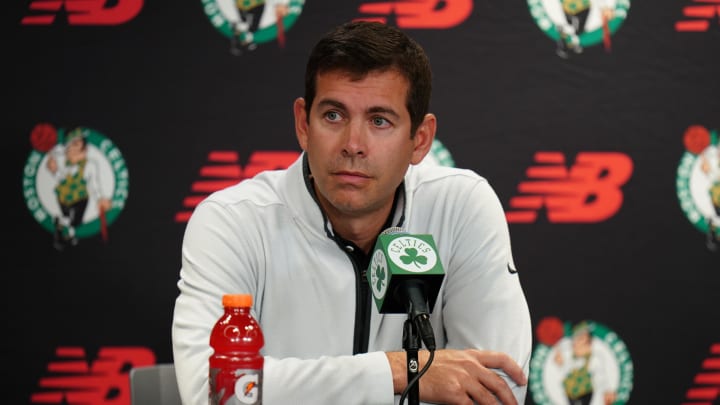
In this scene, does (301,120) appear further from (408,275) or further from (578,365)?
(578,365)

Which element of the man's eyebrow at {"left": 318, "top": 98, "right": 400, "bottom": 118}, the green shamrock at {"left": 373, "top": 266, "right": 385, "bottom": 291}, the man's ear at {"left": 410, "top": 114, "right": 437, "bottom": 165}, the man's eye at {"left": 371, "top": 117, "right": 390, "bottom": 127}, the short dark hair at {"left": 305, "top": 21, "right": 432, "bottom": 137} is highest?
the short dark hair at {"left": 305, "top": 21, "right": 432, "bottom": 137}

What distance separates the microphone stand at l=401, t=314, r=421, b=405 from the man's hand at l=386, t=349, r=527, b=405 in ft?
1.16

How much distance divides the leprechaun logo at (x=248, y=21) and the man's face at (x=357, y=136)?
3.80ft

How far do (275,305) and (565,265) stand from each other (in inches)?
57.0

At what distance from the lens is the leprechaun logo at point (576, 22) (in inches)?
120

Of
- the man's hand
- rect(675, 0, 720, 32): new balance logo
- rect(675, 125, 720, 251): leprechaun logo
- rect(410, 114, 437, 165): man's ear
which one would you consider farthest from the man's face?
rect(675, 0, 720, 32): new balance logo

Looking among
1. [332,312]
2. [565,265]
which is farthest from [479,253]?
[565,265]

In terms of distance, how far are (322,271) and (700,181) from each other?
1.77 meters

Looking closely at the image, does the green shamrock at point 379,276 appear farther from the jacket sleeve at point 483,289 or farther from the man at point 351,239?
the jacket sleeve at point 483,289

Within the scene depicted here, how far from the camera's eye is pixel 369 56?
71.2 inches

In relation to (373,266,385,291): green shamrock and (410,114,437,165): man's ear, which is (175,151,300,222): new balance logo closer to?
(410,114,437,165): man's ear

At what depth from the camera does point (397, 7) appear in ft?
9.82

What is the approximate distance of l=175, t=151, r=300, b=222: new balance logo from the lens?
289 centimetres

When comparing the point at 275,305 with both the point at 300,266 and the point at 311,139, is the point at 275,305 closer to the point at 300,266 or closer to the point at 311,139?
the point at 300,266
